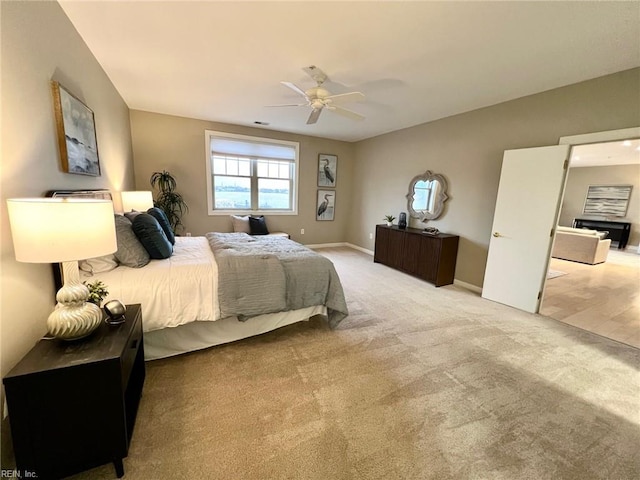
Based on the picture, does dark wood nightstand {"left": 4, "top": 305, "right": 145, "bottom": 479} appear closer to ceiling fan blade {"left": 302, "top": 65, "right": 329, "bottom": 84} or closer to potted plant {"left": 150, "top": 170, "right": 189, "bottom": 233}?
ceiling fan blade {"left": 302, "top": 65, "right": 329, "bottom": 84}

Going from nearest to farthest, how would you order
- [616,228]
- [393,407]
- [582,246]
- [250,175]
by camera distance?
[393,407] < [250,175] < [582,246] < [616,228]

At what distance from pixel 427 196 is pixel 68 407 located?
4789mm

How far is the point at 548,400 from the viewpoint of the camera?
A: 5.90 feet

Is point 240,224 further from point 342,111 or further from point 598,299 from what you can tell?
point 598,299

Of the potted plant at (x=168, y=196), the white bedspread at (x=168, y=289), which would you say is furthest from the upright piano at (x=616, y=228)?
the potted plant at (x=168, y=196)

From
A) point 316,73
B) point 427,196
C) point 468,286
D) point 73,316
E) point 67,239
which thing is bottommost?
point 468,286

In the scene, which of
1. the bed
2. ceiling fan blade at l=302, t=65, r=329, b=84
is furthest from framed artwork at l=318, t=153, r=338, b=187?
the bed

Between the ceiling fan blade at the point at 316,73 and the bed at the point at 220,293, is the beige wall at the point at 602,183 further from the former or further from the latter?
the bed at the point at 220,293

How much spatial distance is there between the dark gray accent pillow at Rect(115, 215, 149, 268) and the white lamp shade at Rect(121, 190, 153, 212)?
136 cm

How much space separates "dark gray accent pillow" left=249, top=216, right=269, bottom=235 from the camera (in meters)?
5.19

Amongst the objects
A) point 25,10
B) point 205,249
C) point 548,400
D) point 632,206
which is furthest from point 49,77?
point 632,206

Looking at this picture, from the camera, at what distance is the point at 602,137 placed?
2598 millimetres

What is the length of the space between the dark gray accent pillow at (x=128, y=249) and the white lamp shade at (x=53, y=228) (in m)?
0.86

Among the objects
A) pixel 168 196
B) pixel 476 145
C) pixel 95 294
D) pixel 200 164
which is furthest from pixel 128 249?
pixel 476 145
